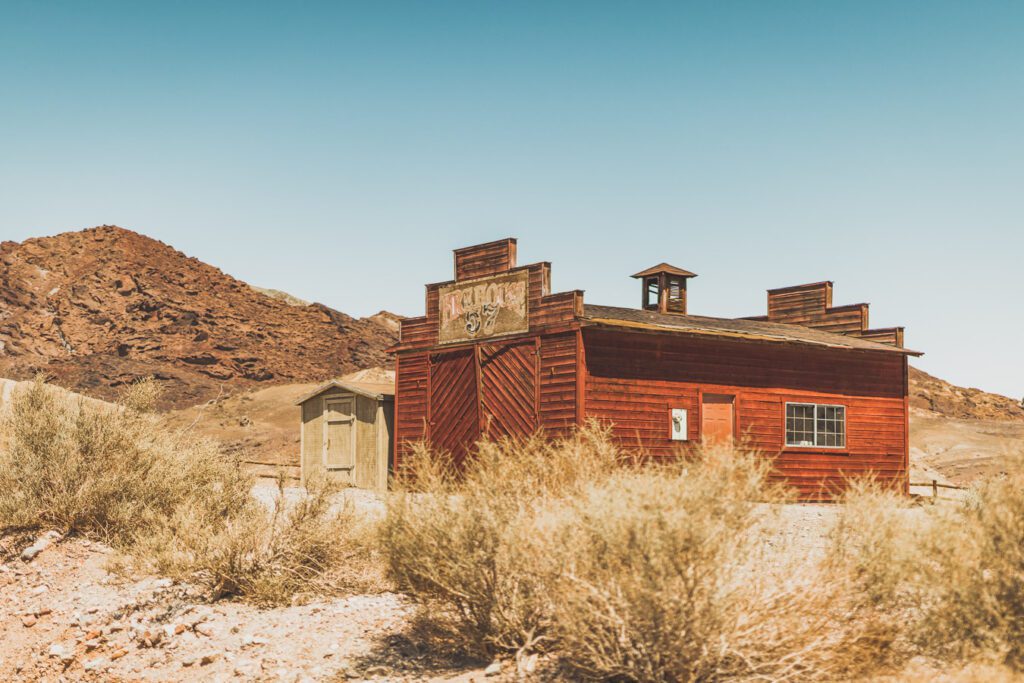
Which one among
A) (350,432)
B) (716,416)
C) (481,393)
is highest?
(481,393)

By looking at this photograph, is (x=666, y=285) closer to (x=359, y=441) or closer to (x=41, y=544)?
(x=359, y=441)

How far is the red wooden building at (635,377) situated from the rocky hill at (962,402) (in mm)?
37274

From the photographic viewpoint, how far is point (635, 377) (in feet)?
61.3

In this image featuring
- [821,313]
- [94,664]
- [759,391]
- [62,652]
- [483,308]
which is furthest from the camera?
[821,313]

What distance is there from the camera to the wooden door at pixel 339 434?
2272 cm

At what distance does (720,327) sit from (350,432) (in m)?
9.00

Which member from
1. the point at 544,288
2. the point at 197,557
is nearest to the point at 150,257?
the point at 544,288

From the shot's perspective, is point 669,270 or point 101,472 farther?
point 669,270

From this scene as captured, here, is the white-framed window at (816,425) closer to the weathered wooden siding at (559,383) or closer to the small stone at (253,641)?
the weathered wooden siding at (559,383)

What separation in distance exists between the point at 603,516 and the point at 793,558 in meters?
1.40

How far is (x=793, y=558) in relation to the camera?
21.0 ft

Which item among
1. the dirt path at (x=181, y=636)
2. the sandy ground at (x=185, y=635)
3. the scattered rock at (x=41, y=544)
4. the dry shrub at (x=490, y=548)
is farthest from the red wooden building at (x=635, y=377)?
the dry shrub at (x=490, y=548)

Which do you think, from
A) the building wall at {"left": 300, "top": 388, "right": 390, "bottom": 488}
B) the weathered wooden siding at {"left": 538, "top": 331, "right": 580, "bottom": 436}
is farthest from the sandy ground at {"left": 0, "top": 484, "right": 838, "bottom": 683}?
the building wall at {"left": 300, "top": 388, "right": 390, "bottom": 488}

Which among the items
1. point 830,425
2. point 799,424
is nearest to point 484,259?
point 799,424
